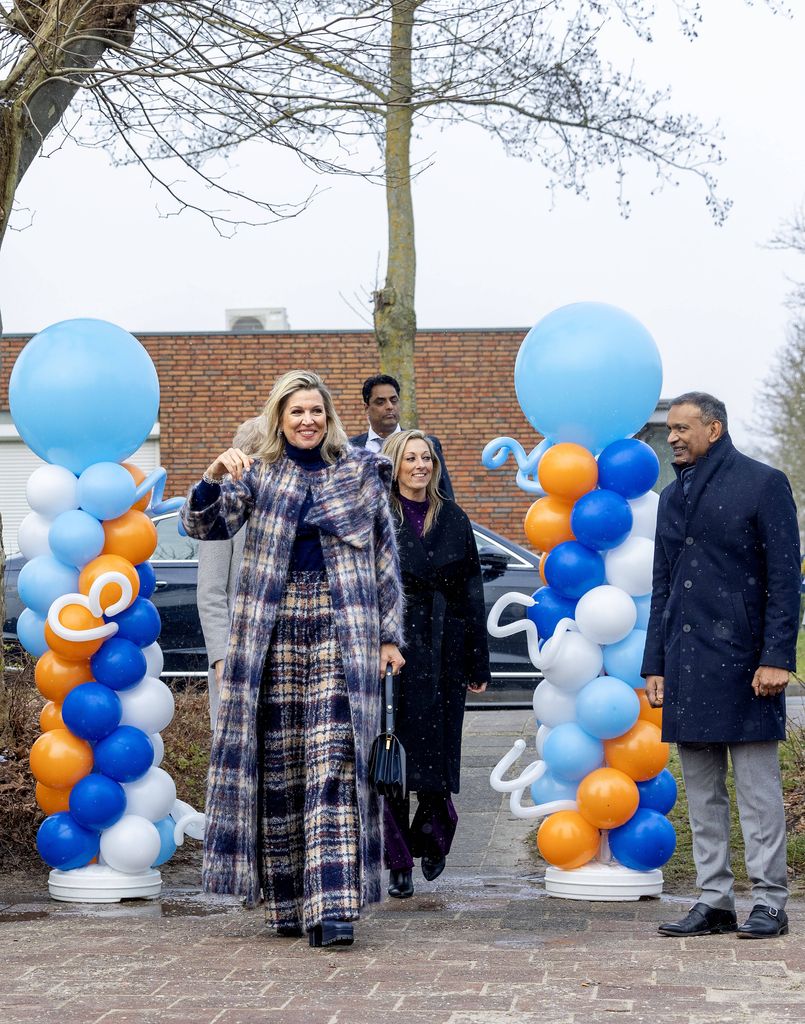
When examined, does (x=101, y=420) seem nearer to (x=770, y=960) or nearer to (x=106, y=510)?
(x=106, y=510)

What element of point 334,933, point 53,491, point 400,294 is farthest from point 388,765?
point 400,294

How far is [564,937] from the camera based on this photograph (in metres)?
5.57

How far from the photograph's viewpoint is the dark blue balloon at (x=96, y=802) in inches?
251

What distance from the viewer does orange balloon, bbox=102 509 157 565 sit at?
21.4ft

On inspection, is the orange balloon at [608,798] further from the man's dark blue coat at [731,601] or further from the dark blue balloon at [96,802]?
the dark blue balloon at [96,802]

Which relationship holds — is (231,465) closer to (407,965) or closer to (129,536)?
(129,536)

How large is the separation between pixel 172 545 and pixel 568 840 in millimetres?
6990

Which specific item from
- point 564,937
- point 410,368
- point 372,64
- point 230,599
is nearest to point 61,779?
point 230,599

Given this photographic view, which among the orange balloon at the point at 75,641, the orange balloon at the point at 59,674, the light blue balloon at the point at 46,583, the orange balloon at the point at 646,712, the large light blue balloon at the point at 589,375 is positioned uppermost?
the large light blue balloon at the point at 589,375

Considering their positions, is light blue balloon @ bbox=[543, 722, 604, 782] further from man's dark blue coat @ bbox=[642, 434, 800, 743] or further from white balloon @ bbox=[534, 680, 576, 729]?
man's dark blue coat @ bbox=[642, 434, 800, 743]

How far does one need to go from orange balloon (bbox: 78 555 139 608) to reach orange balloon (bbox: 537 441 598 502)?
5.99 feet

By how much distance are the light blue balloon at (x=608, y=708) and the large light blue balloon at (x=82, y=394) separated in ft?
7.54

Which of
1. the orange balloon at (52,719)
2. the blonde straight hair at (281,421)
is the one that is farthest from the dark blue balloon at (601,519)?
the orange balloon at (52,719)

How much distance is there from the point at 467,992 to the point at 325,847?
3.21ft
